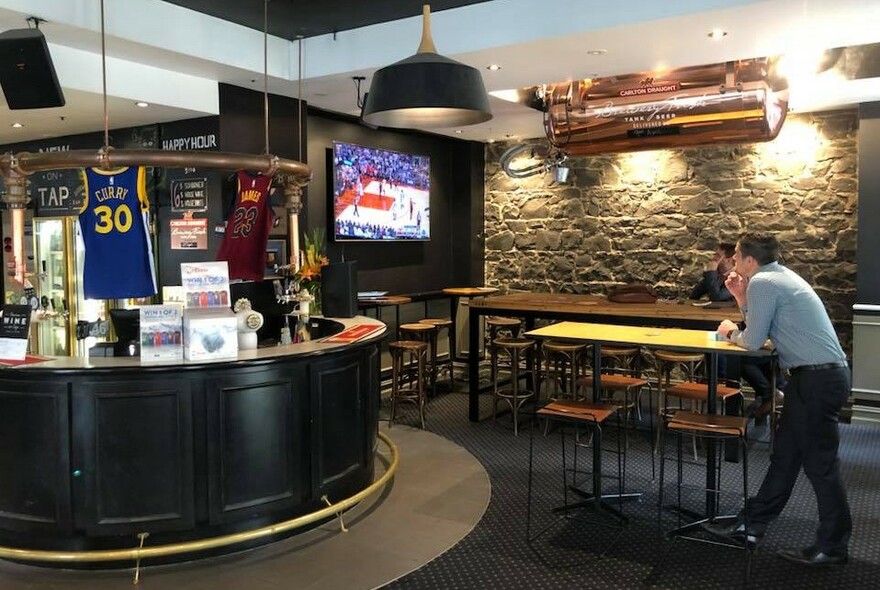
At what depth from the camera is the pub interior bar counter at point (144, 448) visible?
11.7 ft

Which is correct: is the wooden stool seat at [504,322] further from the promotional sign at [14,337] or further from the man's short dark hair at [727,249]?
the promotional sign at [14,337]

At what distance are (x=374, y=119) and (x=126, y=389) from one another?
69.6 inches

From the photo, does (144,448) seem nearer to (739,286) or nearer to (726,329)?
(726,329)

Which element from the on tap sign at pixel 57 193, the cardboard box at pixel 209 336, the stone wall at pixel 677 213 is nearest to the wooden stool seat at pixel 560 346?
the stone wall at pixel 677 213

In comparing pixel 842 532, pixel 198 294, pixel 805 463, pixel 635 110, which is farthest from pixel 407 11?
pixel 842 532

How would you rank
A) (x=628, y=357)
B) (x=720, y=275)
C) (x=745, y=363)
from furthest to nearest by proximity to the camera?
(x=720, y=275) < (x=628, y=357) < (x=745, y=363)

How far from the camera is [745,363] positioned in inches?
243

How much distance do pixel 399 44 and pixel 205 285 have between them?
247 centimetres

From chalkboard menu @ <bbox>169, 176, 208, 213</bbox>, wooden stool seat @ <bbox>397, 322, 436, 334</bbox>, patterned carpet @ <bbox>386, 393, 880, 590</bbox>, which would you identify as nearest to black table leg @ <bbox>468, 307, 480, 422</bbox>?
wooden stool seat @ <bbox>397, 322, 436, 334</bbox>

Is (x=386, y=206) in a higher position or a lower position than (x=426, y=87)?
lower

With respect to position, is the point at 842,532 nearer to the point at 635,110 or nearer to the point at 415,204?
the point at 635,110

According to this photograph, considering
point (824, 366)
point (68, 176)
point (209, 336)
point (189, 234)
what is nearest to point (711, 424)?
point (824, 366)

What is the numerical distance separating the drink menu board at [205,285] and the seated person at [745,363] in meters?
3.88

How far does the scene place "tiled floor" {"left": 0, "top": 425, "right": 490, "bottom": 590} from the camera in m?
3.51
